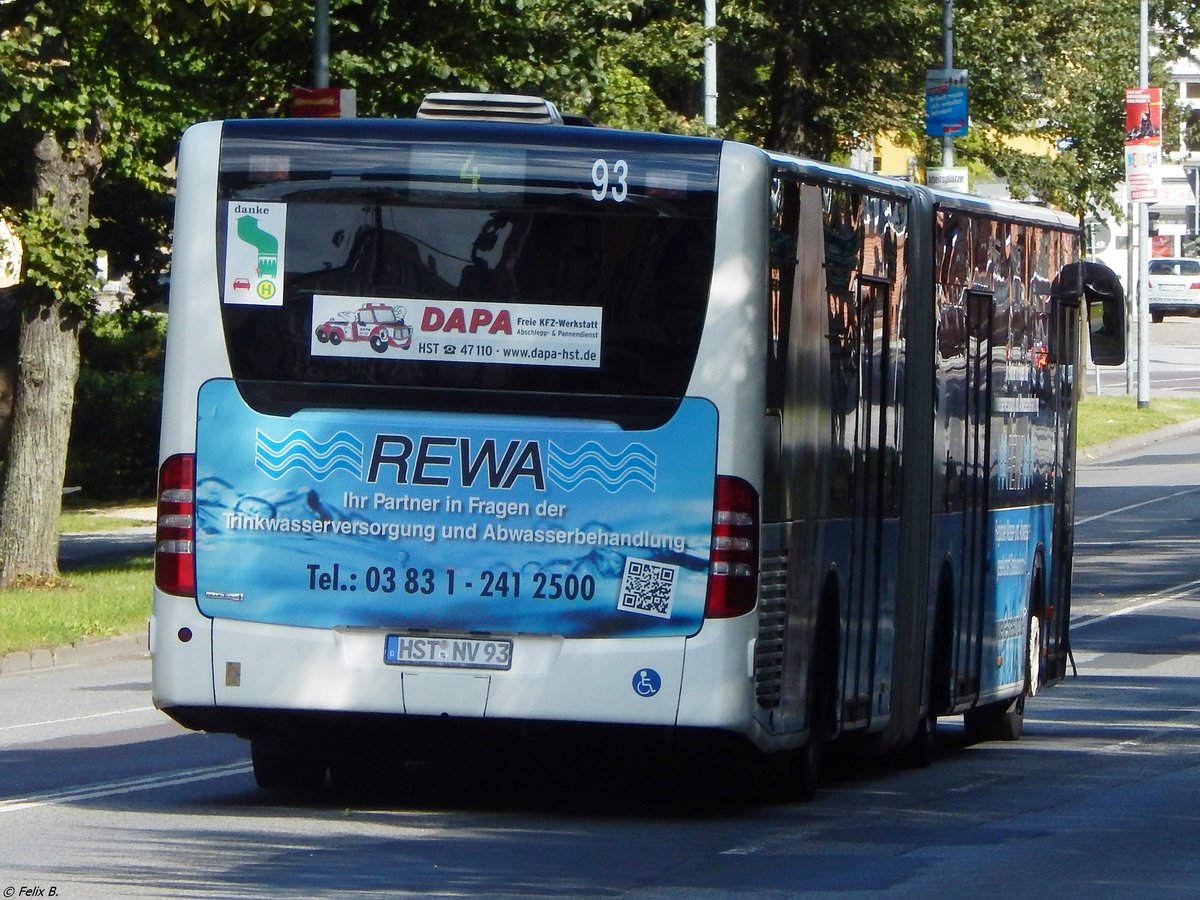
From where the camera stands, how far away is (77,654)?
1906cm

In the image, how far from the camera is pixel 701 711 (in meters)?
9.90

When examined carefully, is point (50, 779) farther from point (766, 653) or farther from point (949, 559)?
point (949, 559)

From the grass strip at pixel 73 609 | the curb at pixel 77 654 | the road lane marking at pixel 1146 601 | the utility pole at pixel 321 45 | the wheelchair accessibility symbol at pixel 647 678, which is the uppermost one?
the utility pole at pixel 321 45

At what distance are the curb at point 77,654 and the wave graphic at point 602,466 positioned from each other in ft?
28.7

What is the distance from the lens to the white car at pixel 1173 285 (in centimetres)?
8119

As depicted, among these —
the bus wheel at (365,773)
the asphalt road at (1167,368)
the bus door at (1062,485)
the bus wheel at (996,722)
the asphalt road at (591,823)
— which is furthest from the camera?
the asphalt road at (1167,368)

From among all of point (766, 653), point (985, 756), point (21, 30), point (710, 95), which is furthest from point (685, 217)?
point (710, 95)

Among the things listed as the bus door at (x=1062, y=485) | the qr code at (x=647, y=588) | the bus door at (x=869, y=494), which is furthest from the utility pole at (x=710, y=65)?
the qr code at (x=647, y=588)

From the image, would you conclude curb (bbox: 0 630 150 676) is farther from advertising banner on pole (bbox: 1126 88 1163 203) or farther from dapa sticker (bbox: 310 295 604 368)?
advertising banner on pole (bbox: 1126 88 1163 203)

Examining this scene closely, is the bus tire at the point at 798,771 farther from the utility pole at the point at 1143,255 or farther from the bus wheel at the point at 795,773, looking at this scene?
the utility pole at the point at 1143,255

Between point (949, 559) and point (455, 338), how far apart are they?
4.29 meters

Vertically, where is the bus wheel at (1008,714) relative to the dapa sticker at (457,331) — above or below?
below

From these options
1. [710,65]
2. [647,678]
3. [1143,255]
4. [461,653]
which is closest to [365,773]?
[461,653]

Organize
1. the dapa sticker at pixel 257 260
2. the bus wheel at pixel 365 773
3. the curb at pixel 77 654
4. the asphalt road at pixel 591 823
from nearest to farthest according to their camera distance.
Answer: the asphalt road at pixel 591 823 < the dapa sticker at pixel 257 260 < the bus wheel at pixel 365 773 < the curb at pixel 77 654
